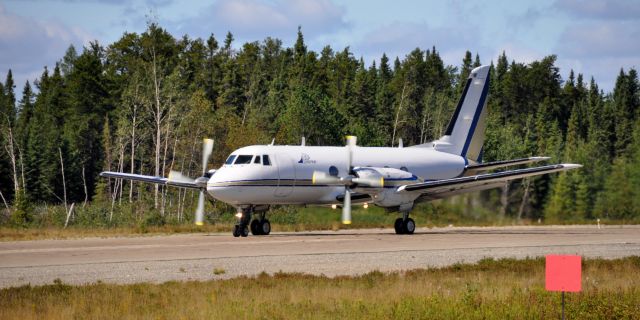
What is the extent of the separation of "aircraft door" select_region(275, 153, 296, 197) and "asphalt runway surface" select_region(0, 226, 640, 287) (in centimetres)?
200

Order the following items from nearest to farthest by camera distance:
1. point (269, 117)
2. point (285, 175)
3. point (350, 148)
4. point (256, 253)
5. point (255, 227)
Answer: point (256, 253) < point (285, 175) < point (255, 227) < point (350, 148) < point (269, 117)

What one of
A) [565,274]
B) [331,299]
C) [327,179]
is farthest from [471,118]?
[565,274]

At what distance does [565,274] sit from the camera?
49.7 ft

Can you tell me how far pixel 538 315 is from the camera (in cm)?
1673

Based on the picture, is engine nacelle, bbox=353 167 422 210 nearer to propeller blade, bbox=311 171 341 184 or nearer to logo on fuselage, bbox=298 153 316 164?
propeller blade, bbox=311 171 341 184

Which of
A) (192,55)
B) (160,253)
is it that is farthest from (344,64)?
(160,253)

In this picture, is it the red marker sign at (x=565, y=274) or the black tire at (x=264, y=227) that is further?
the black tire at (x=264, y=227)

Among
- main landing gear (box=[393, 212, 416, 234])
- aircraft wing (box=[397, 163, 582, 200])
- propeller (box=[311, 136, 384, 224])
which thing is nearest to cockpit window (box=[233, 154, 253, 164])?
propeller (box=[311, 136, 384, 224])

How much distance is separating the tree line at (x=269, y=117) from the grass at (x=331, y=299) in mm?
23003

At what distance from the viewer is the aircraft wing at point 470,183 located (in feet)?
127

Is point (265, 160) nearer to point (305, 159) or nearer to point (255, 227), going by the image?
point (305, 159)

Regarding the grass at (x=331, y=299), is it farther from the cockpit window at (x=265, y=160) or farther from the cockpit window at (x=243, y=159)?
the cockpit window at (x=243, y=159)

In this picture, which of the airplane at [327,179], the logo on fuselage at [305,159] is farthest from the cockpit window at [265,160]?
the logo on fuselage at [305,159]

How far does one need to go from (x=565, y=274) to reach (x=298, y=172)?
24.2m
